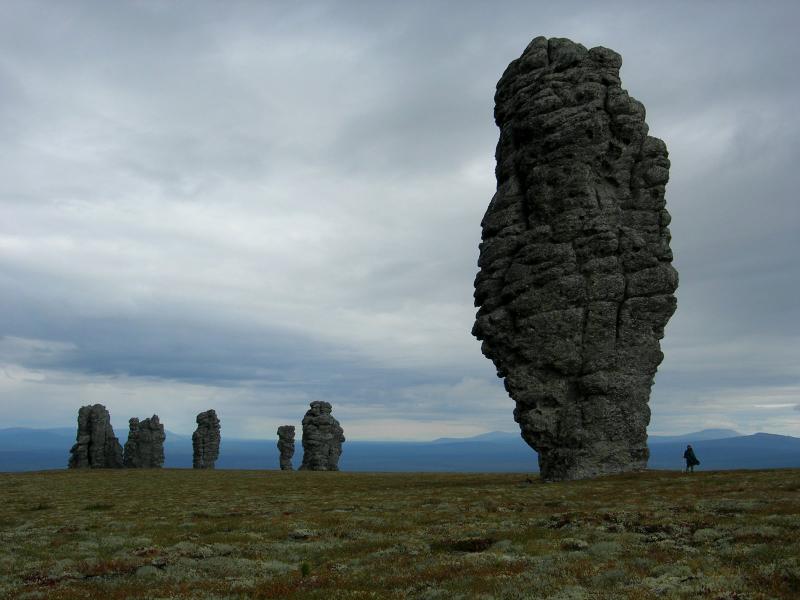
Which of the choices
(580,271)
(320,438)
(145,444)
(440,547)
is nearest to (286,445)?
(320,438)

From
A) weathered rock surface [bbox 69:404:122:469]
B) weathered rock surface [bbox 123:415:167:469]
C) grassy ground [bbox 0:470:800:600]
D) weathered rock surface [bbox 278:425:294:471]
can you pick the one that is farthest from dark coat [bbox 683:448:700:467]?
weathered rock surface [bbox 69:404:122:469]

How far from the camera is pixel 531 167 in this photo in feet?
186

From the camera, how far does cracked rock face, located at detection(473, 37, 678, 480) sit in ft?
171

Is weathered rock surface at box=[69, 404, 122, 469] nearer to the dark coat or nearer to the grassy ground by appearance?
the grassy ground

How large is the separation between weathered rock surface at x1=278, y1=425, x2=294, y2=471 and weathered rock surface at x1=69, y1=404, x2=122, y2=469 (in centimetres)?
3342

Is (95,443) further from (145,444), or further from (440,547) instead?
(440,547)

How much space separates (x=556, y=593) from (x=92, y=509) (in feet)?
124

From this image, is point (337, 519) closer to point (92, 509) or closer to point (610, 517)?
point (610, 517)

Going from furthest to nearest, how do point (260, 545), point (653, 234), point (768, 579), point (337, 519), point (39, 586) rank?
point (653, 234), point (337, 519), point (260, 545), point (39, 586), point (768, 579)

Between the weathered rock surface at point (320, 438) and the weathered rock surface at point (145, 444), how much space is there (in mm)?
30573

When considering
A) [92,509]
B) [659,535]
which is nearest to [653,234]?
[659,535]

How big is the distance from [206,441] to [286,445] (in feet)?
60.2

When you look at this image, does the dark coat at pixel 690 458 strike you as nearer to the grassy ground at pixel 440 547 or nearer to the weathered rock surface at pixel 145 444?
the grassy ground at pixel 440 547

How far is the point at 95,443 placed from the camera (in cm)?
12400
